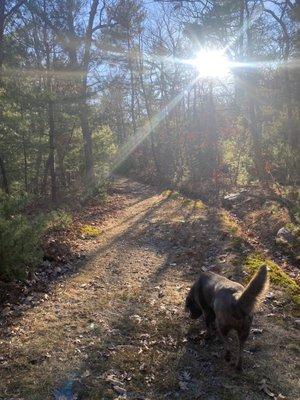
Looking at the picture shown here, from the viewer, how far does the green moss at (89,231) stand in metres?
13.0

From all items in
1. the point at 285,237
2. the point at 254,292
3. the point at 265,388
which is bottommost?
the point at 265,388

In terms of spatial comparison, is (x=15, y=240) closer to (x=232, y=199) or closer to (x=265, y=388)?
(x=265, y=388)

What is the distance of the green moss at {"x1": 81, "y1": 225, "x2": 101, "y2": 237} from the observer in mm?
13014

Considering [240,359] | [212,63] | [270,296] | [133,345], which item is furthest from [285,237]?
[212,63]

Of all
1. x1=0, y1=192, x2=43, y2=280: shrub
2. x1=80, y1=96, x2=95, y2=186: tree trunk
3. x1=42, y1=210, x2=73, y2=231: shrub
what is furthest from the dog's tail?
x1=80, y1=96, x2=95, y2=186: tree trunk

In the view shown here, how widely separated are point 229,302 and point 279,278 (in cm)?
361

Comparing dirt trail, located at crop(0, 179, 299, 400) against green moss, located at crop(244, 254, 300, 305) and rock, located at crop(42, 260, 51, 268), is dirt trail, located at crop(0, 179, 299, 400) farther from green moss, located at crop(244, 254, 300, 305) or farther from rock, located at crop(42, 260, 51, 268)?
rock, located at crop(42, 260, 51, 268)

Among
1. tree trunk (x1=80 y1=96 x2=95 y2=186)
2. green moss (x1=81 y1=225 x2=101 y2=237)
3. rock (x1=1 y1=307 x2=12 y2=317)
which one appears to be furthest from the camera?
tree trunk (x1=80 y1=96 x2=95 y2=186)

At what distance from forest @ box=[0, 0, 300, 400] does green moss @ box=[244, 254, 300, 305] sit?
4 cm

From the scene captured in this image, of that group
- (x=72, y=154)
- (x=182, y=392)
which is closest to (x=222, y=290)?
(x=182, y=392)

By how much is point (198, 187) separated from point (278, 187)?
21.1ft

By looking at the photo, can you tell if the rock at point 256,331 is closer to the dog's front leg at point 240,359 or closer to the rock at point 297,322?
the rock at point 297,322

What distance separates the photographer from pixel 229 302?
5555 mm

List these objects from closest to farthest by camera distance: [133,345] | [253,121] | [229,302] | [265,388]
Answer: [265,388]
[229,302]
[133,345]
[253,121]
